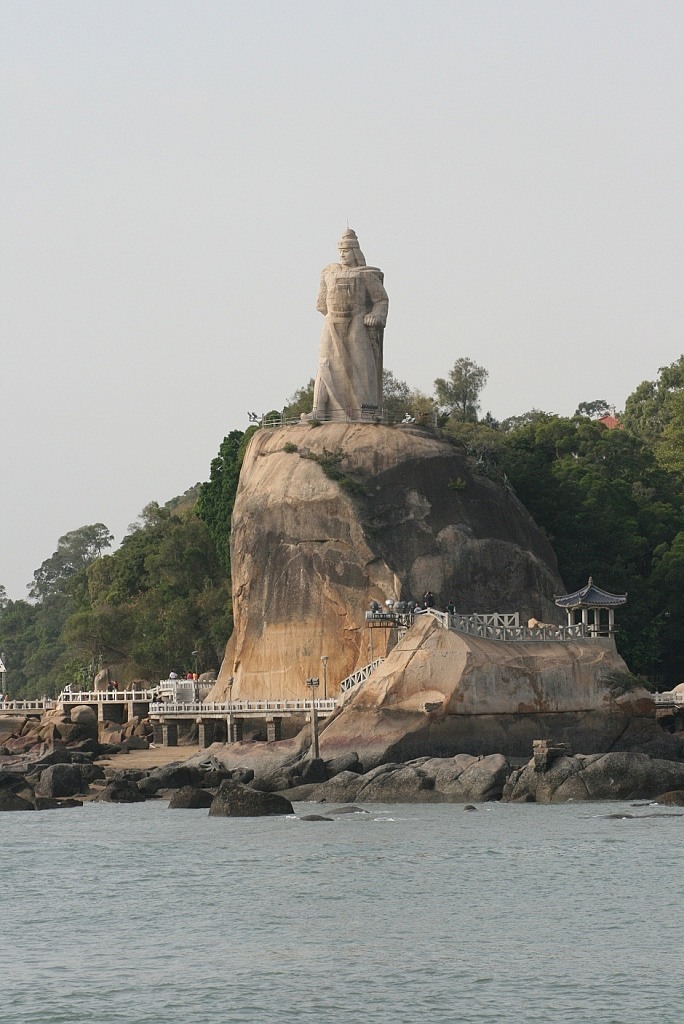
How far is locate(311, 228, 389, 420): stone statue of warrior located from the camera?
231 feet

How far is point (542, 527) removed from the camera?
71938mm

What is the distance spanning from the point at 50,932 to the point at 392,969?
7282mm

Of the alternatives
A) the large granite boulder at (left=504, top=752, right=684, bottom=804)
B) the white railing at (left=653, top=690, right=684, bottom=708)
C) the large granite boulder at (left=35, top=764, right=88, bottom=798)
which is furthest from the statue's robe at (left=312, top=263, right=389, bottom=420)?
the large granite boulder at (left=504, top=752, right=684, bottom=804)

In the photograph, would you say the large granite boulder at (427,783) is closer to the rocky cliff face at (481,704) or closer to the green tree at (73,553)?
the rocky cliff face at (481,704)

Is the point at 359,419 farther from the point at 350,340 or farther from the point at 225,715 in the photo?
the point at 225,715

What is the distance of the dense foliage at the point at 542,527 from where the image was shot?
70188 millimetres

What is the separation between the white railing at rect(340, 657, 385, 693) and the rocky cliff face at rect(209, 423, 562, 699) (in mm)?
2980

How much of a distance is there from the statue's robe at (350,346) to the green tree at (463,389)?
114 ft

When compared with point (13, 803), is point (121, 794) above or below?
above

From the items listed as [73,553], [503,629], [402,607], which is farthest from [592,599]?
[73,553]

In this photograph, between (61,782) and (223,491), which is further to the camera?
(223,491)

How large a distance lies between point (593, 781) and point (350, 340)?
86.4 ft

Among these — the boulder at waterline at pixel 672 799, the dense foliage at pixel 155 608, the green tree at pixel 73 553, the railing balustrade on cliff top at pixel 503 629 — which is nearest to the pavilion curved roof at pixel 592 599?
the railing balustrade on cliff top at pixel 503 629

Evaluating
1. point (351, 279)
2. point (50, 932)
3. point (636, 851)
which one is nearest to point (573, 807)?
point (636, 851)
